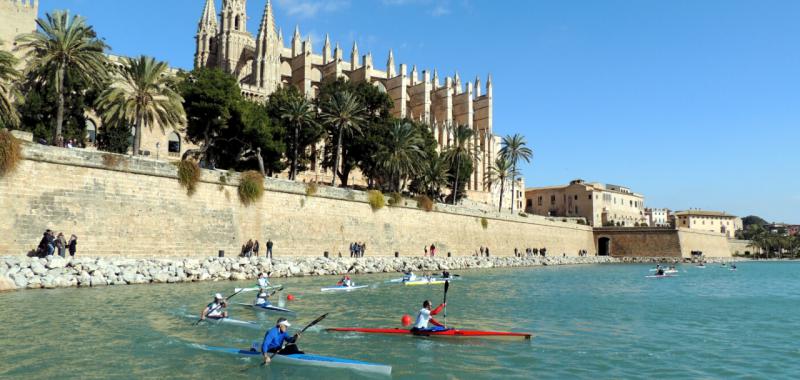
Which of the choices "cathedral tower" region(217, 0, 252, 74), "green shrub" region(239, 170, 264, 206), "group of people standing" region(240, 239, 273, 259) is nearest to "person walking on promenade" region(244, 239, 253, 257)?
"group of people standing" region(240, 239, 273, 259)

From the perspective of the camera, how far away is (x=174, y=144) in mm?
49562

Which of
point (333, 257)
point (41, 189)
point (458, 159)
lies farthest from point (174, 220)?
point (458, 159)

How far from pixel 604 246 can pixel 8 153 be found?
68.6m

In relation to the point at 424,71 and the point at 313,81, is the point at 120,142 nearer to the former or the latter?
the point at 313,81

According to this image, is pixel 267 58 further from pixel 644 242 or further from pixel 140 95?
pixel 644 242

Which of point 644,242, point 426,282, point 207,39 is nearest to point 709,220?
point 644,242

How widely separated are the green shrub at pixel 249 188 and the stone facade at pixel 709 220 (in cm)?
11367

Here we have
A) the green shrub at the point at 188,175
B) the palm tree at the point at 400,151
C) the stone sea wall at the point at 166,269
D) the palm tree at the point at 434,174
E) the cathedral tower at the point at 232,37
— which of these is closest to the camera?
the stone sea wall at the point at 166,269

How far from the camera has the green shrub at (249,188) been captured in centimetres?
3115

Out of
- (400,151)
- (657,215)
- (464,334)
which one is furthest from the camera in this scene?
(657,215)

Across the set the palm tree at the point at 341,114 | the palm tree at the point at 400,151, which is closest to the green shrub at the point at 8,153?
the palm tree at the point at 341,114

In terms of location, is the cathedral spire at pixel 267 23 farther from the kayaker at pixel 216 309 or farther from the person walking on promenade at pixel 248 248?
the kayaker at pixel 216 309

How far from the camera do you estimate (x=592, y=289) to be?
2881cm

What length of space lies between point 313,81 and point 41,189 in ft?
169
